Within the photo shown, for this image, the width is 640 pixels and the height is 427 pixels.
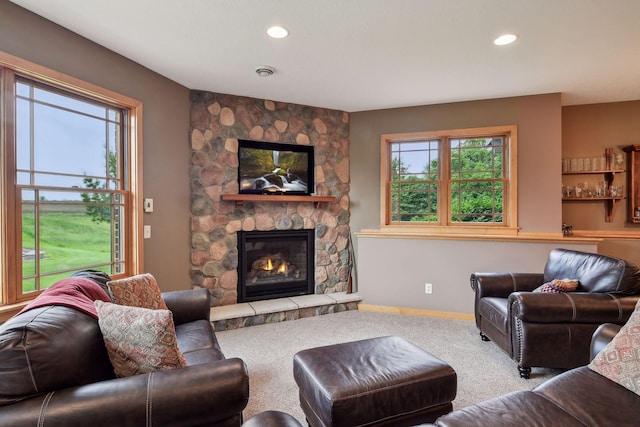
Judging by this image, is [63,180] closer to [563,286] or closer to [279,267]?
[279,267]

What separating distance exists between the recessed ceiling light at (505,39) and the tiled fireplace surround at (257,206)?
207 cm

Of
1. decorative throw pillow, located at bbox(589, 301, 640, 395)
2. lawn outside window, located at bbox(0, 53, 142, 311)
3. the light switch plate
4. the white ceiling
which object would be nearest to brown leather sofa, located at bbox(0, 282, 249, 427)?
lawn outside window, located at bbox(0, 53, 142, 311)

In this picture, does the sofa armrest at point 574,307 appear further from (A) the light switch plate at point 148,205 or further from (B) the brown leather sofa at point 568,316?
(A) the light switch plate at point 148,205

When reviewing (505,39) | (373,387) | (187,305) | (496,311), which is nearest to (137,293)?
(187,305)

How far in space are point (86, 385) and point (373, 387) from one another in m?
1.17

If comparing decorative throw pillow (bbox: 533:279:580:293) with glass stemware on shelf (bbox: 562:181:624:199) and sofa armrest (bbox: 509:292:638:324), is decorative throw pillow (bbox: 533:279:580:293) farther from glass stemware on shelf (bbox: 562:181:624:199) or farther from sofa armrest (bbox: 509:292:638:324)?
glass stemware on shelf (bbox: 562:181:624:199)

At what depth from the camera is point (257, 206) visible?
382cm

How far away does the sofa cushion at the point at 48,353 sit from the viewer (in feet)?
3.37

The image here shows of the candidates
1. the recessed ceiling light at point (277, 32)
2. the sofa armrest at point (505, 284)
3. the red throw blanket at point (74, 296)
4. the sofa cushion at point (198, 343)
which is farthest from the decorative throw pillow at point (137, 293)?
the sofa armrest at point (505, 284)

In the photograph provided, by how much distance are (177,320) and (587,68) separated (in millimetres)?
4202

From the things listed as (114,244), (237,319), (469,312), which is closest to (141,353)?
(114,244)

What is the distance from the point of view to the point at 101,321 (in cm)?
127

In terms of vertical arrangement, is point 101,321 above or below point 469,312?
above

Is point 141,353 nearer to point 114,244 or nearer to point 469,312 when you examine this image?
point 114,244
